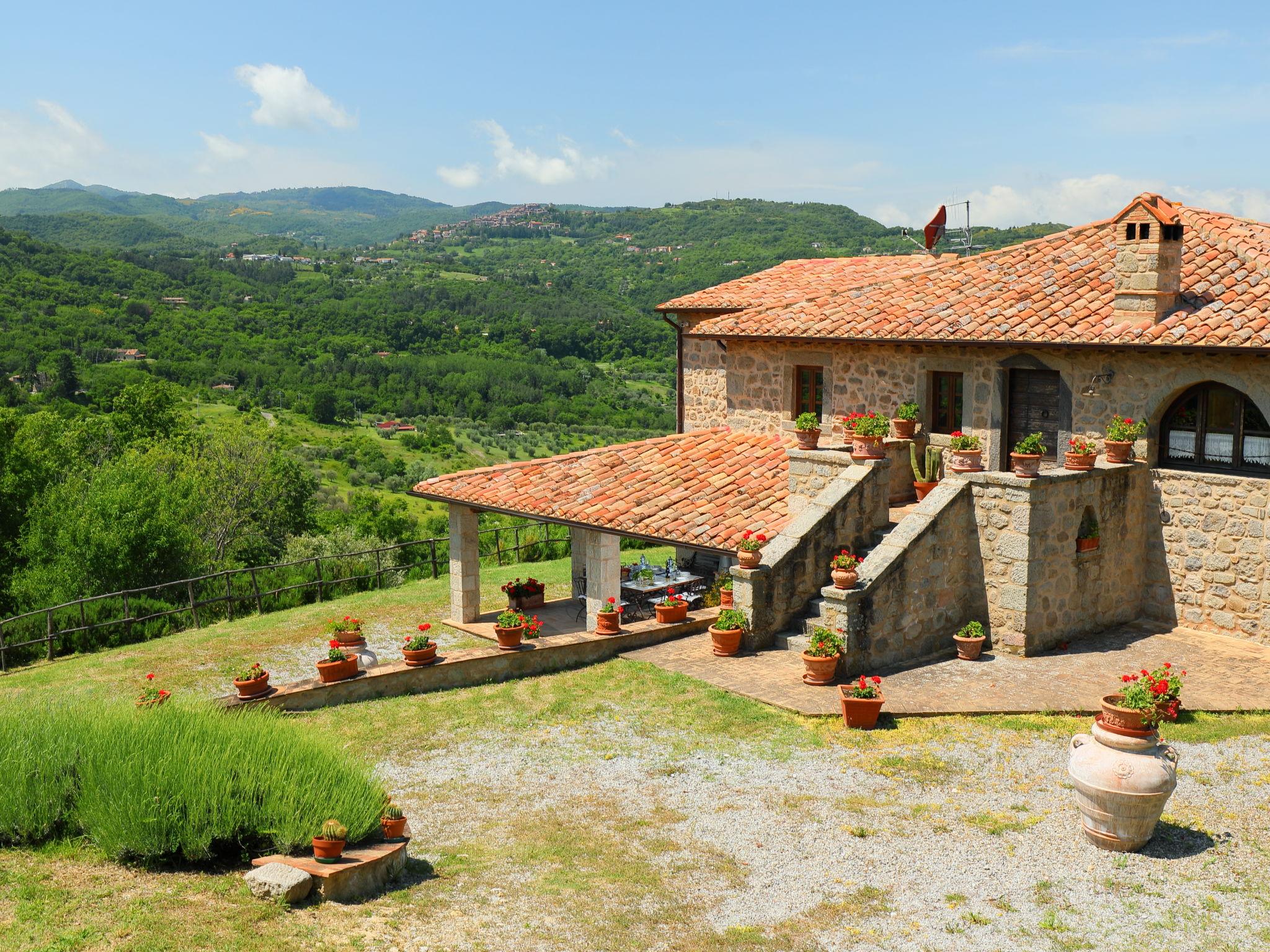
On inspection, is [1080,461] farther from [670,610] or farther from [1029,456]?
[670,610]

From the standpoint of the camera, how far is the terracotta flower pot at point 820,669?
1343cm

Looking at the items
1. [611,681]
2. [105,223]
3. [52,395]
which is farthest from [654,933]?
[105,223]

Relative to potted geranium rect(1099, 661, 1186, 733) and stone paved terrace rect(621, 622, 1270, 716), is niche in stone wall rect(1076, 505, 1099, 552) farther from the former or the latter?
potted geranium rect(1099, 661, 1186, 733)

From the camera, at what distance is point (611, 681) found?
14.3 m

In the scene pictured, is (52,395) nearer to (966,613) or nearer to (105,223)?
(966,613)

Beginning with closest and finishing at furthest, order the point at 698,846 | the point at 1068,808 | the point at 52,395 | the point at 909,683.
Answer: the point at 698,846 → the point at 1068,808 → the point at 909,683 → the point at 52,395

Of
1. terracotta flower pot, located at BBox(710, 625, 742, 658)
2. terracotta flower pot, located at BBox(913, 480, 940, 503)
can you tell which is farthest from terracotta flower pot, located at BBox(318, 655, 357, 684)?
terracotta flower pot, located at BBox(913, 480, 940, 503)

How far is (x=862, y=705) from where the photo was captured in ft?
39.6

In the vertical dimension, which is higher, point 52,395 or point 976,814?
point 52,395

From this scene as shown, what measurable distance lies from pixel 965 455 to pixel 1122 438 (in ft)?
7.28

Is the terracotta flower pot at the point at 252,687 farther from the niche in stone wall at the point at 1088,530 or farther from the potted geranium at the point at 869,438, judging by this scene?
the niche in stone wall at the point at 1088,530

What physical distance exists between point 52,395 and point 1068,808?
54006 mm

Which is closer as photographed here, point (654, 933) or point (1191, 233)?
point (654, 933)

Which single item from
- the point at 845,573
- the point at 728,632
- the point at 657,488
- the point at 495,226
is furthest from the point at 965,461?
the point at 495,226
